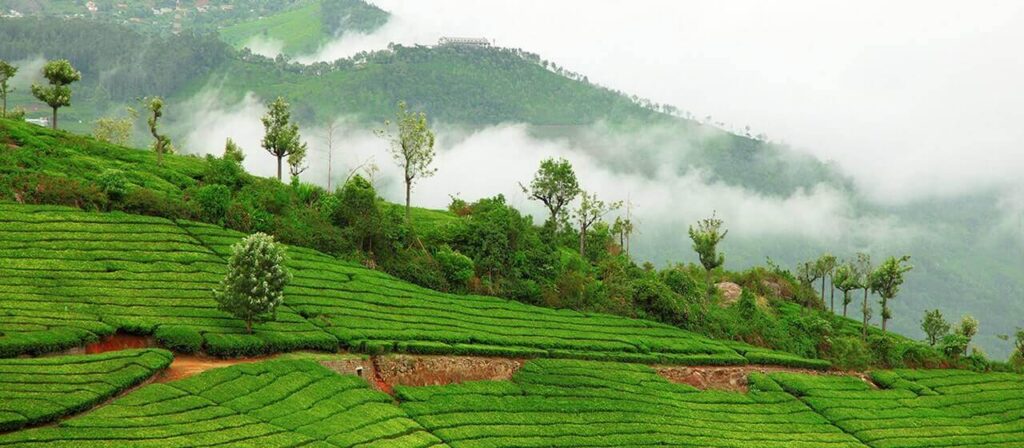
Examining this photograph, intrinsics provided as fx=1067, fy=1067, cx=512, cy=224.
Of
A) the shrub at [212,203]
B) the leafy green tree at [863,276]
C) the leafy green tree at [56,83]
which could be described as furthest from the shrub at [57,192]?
the leafy green tree at [863,276]

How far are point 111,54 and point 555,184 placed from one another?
116 m

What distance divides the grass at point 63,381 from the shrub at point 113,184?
16.7 meters

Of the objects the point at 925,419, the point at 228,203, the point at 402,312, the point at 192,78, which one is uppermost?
the point at 192,78

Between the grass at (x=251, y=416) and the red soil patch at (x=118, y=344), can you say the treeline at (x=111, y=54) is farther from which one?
the grass at (x=251, y=416)

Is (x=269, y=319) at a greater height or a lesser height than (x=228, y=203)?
lesser

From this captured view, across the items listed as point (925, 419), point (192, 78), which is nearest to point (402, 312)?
point (925, 419)

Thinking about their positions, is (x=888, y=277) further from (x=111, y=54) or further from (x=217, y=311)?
(x=111, y=54)

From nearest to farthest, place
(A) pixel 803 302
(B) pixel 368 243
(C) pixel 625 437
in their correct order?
(C) pixel 625 437 → (B) pixel 368 243 → (A) pixel 803 302

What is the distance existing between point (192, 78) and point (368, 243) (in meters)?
120

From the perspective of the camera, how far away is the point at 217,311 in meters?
43.7

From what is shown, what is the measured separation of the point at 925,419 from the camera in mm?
54062

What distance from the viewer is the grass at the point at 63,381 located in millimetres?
29547

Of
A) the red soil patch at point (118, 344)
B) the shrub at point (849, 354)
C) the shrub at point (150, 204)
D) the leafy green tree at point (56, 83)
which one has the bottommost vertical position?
the shrub at point (849, 354)

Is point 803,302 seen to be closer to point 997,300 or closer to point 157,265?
point 157,265
